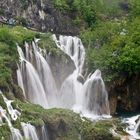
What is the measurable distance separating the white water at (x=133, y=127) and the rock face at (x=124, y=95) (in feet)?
10.6

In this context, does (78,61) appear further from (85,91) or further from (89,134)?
(89,134)

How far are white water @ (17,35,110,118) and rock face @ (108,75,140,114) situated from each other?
2.46 feet

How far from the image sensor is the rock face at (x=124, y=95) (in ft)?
162

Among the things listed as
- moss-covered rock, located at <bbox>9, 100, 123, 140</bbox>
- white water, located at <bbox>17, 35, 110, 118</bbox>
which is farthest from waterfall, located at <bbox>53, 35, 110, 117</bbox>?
moss-covered rock, located at <bbox>9, 100, 123, 140</bbox>

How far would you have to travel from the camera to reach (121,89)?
4962cm

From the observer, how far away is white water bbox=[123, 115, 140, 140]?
140 ft

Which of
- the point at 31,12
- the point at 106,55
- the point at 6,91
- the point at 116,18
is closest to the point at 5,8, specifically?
the point at 31,12

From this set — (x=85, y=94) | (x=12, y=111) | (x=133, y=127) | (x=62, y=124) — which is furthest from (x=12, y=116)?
(x=85, y=94)

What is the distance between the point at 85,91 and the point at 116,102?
2.77 metres

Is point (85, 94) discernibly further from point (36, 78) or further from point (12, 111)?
point (12, 111)

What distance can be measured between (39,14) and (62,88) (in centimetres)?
1419

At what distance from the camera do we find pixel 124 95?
49.7 m

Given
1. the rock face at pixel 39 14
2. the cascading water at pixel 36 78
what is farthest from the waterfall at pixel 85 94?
the rock face at pixel 39 14

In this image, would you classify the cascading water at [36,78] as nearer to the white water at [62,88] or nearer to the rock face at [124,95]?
the white water at [62,88]
